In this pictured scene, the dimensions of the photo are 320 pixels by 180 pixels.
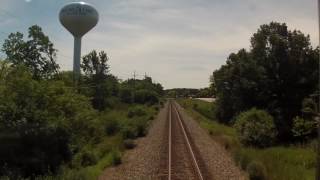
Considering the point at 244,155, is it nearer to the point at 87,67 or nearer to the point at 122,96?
the point at 87,67

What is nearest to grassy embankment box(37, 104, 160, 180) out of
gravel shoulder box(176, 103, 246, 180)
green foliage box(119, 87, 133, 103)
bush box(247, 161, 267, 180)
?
gravel shoulder box(176, 103, 246, 180)

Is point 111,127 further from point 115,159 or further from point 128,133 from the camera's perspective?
point 115,159

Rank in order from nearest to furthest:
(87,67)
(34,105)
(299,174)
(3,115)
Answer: (299,174) < (3,115) < (34,105) < (87,67)

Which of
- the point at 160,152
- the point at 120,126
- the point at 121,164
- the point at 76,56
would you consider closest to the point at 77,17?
the point at 76,56

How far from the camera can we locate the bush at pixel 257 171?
59.0ft

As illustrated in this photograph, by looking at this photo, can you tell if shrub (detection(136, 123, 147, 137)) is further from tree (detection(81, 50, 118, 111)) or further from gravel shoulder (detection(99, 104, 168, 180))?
tree (detection(81, 50, 118, 111))

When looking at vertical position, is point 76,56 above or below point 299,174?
above

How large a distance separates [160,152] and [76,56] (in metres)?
42.4

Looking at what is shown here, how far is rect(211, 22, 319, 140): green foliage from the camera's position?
43.0m

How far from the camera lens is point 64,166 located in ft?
64.5

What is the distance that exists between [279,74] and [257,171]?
27.3 meters

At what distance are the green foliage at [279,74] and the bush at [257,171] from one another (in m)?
23.7

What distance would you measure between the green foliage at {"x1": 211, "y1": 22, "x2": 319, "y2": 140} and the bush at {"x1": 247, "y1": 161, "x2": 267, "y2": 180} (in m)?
23.7

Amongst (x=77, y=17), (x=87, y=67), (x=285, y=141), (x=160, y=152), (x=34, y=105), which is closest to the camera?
(x=34, y=105)
